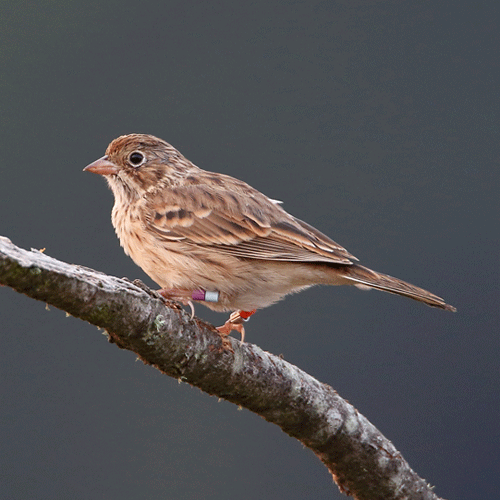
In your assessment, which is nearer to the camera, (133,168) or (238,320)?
(238,320)

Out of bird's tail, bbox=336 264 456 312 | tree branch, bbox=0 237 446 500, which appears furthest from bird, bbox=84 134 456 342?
tree branch, bbox=0 237 446 500

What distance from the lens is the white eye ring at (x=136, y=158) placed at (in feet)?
11.5

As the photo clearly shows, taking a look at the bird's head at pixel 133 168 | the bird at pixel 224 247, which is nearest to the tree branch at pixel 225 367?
the bird at pixel 224 247

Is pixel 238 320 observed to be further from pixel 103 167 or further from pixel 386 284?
pixel 103 167

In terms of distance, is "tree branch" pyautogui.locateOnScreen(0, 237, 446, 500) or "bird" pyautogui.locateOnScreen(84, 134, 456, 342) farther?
"bird" pyautogui.locateOnScreen(84, 134, 456, 342)

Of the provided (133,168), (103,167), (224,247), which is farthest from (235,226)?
(103,167)

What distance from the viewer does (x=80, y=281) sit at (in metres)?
1.93

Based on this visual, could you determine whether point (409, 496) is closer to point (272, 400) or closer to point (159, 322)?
point (272, 400)

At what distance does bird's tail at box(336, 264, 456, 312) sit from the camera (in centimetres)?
276

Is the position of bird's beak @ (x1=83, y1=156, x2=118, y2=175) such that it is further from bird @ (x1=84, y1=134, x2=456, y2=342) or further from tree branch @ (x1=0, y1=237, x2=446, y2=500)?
tree branch @ (x1=0, y1=237, x2=446, y2=500)

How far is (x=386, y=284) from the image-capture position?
9.31 feet

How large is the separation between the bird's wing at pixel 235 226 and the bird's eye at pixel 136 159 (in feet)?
0.71

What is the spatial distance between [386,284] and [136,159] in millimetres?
1552

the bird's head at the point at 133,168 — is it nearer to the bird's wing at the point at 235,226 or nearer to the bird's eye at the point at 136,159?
the bird's eye at the point at 136,159
